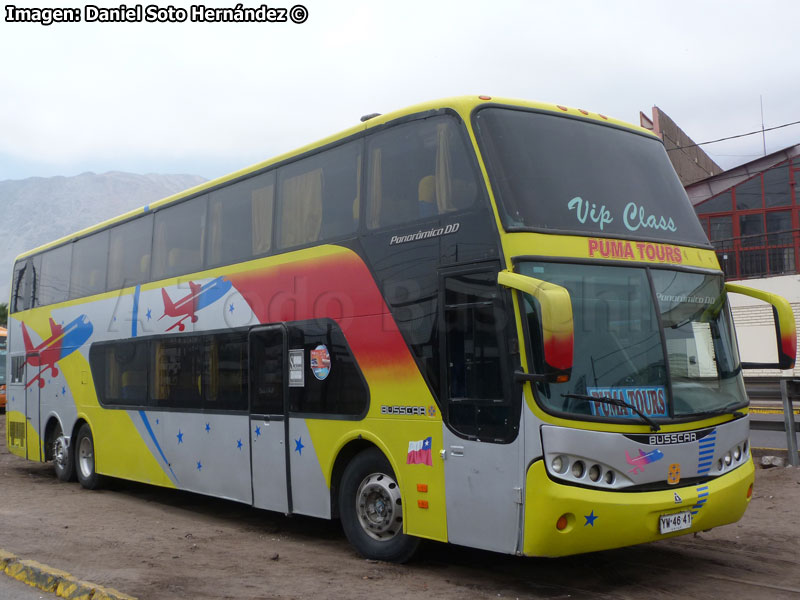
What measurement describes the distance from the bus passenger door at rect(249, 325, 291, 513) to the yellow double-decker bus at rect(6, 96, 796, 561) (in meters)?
0.03

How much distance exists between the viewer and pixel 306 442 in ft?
29.8

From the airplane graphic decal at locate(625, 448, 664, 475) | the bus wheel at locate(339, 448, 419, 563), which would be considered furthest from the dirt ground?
the airplane graphic decal at locate(625, 448, 664, 475)

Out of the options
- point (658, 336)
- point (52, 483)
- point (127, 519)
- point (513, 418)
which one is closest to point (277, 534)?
point (127, 519)

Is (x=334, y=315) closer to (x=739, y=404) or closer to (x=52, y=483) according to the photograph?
(x=739, y=404)

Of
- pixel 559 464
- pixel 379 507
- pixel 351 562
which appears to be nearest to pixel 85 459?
pixel 351 562

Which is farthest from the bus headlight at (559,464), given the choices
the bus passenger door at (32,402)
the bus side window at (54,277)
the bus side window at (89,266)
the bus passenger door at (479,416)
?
the bus passenger door at (32,402)

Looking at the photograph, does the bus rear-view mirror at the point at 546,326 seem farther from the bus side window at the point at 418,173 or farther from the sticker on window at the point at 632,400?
the bus side window at the point at 418,173

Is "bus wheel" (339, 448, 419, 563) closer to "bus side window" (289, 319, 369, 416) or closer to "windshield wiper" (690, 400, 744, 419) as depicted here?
"bus side window" (289, 319, 369, 416)

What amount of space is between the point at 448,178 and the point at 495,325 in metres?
1.43

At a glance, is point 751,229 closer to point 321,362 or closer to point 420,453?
point 321,362

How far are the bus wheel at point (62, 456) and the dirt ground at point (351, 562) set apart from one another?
3.57 metres

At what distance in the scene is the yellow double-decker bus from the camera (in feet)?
21.7

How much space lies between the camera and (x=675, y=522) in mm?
6859

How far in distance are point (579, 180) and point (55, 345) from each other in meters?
11.0
